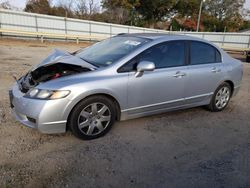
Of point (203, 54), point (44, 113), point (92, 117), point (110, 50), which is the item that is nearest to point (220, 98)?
point (203, 54)

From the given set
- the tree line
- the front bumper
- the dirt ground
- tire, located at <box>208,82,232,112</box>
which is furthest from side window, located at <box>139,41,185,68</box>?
the tree line

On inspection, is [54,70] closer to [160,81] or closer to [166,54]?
[160,81]

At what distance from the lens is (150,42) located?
369cm

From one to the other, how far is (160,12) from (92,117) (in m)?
40.4

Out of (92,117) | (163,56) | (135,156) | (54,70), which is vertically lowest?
(135,156)

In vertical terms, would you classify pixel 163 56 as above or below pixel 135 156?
above

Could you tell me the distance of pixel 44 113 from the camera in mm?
2891

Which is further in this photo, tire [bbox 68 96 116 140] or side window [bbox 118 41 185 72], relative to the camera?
side window [bbox 118 41 185 72]

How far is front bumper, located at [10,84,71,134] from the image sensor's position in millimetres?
2889

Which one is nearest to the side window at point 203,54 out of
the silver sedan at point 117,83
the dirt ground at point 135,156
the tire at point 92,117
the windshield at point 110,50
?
the silver sedan at point 117,83

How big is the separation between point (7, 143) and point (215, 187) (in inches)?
107

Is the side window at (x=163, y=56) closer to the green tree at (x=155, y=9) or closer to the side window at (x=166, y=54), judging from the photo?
the side window at (x=166, y=54)

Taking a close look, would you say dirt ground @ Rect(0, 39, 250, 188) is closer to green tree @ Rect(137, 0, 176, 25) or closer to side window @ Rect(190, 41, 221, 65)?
side window @ Rect(190, 41, 221, 65)

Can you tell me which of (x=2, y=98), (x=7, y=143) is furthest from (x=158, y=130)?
(x=2, y=98)
